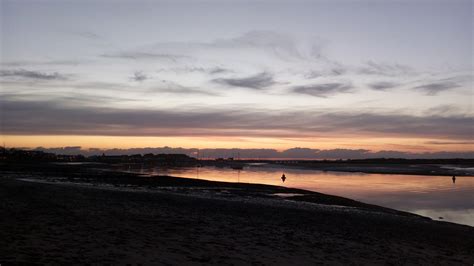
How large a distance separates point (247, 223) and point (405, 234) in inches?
282

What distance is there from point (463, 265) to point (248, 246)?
23.1ft

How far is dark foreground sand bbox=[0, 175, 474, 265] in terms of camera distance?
1080 cm

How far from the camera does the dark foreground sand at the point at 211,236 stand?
10805 mm

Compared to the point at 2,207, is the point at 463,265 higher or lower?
lower

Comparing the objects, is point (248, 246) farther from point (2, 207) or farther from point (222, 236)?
point (2, 207)

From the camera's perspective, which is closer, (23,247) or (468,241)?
(23,247)

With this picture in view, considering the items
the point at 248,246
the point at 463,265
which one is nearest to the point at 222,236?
the point at 248,246

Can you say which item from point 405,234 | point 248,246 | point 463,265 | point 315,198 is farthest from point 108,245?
point 315,198

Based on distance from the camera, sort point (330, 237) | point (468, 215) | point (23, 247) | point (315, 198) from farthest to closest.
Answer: point (315, 198)
point (468, 215)
point (330, 237)
point (23, 247)

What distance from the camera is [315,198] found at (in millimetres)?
33969

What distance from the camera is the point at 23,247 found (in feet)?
32.9

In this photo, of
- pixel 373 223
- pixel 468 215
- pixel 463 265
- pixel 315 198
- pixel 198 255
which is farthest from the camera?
pixel 315 198

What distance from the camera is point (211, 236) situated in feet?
47.5

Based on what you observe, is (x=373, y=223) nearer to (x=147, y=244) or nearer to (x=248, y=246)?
(x=248, y=246)
